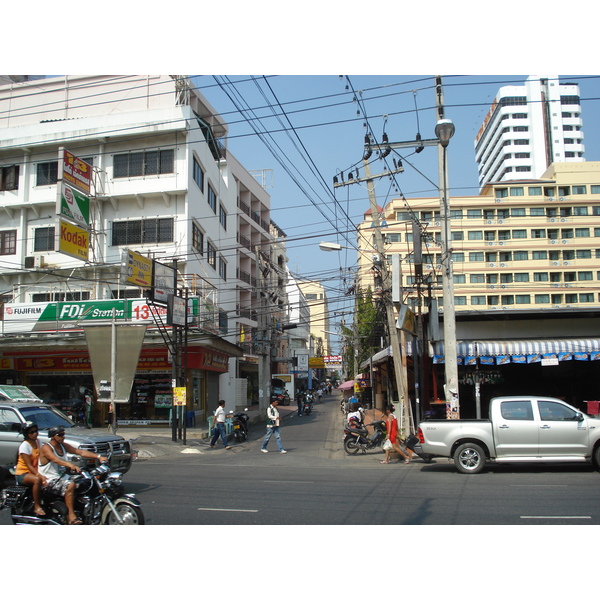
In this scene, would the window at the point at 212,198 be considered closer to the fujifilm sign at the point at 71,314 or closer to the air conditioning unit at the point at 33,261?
the air conditioning unit at the point at 33,261

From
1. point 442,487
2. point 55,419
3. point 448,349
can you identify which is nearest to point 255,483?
point 442,487

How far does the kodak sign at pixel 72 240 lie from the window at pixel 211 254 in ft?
28.3

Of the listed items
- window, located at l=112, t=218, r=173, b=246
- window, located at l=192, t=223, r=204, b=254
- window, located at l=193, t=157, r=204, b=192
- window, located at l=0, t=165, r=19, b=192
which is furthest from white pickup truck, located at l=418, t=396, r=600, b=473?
window, located at l=0, t=165, r=19, b=192

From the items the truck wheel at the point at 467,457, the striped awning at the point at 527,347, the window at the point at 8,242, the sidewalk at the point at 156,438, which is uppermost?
the window at the point at 8,242

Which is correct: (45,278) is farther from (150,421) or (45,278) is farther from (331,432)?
(331,432)

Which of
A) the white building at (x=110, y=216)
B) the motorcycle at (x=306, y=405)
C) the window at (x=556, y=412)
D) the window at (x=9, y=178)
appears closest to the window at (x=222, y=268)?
the white building at (x=110, y=216)

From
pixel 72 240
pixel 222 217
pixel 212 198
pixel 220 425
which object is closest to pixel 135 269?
pixel 72 240

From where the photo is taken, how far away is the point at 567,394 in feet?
92.6

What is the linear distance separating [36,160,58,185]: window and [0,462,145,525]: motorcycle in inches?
1107

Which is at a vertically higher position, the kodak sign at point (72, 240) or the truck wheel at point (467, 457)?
the kodak sign at point (72, 240)

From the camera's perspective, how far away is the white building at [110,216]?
28828 mm

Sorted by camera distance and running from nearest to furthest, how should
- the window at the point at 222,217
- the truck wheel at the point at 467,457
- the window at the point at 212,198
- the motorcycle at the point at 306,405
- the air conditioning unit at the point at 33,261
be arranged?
1. the truck wheel at the point at 467,457
2. the air conditioning unit at the point at 33,261
3. the window at the point at 212,198
4. the window at the point at 222,217
5. the motorcycle at the point at 306,405

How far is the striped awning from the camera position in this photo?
71.2 ft

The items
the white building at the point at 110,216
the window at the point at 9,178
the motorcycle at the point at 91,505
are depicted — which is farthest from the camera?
the window at the point at 9,178
